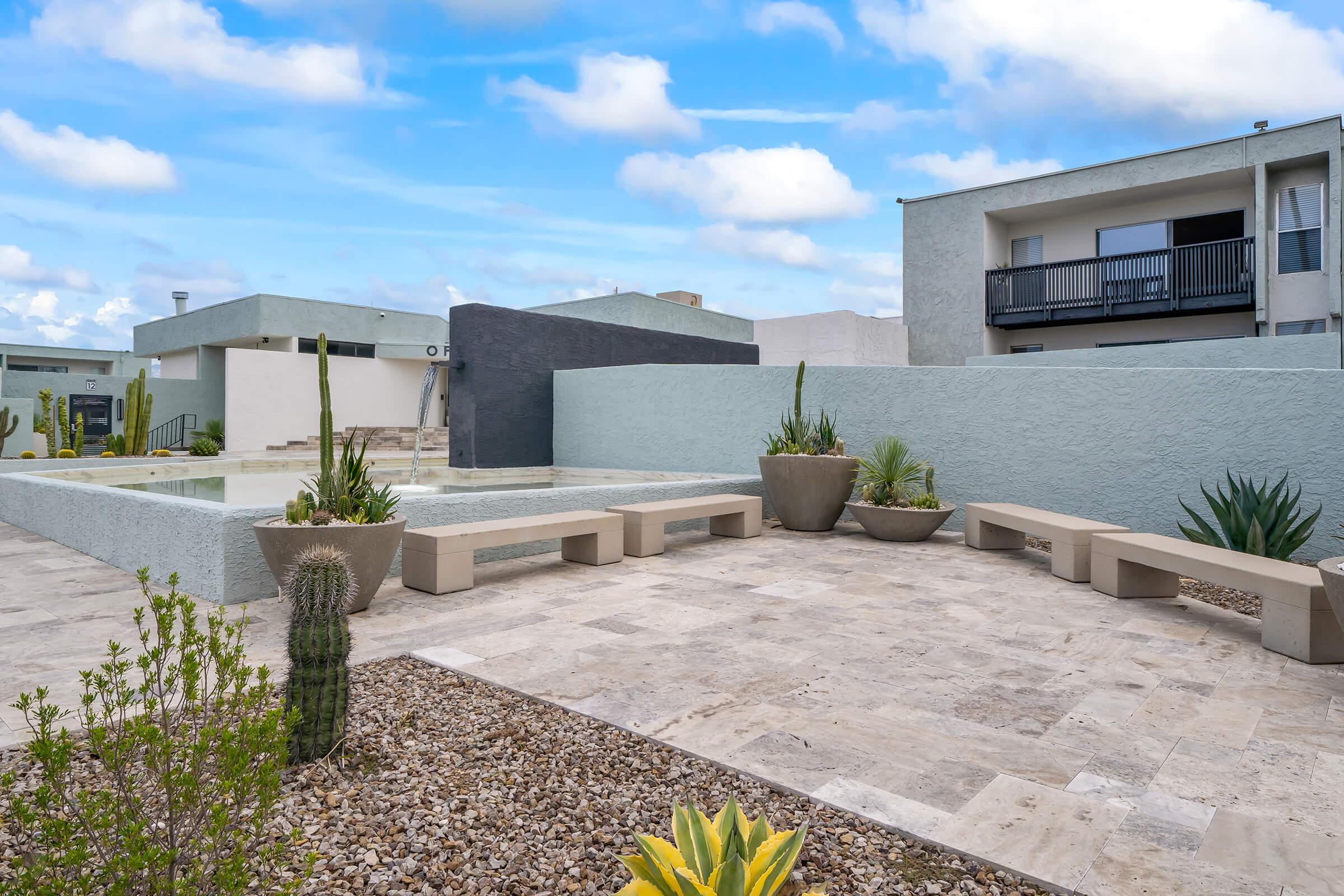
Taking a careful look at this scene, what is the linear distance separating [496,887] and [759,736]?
4.00 feet

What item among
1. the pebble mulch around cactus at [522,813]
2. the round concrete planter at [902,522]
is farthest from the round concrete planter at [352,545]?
the round concrete planter at [902,522]

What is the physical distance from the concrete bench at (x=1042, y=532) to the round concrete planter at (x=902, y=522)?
0.33 m

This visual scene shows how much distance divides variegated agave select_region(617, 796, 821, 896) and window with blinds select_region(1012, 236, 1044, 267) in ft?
52.6

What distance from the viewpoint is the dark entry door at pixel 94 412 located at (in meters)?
24.0

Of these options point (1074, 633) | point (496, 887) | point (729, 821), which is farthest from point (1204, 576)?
point (496, 887)

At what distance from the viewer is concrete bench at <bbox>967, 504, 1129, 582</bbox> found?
584 centimetres

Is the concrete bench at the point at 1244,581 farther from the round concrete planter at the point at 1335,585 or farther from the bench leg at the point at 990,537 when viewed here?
the bench leg at the point at 990,537

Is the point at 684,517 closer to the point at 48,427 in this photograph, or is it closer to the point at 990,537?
the point at 990,537

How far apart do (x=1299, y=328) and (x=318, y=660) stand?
15.6m

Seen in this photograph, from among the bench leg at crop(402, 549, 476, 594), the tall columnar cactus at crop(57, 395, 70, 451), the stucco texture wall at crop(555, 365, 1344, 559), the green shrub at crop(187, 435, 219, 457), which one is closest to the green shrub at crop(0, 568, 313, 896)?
the bench leg at crop(402, 549, 476, 594)

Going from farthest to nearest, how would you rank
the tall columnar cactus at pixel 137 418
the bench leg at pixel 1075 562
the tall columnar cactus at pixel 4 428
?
the tall columnar cactus at pixel 137 418 → the tall columnar cactus at pixel 4 428 → the bench leg at pixel 1075 562

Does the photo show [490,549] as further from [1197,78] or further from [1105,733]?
[1197,78]

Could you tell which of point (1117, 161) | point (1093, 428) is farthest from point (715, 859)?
point (1117, 161)

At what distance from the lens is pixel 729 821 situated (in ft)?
5.72
